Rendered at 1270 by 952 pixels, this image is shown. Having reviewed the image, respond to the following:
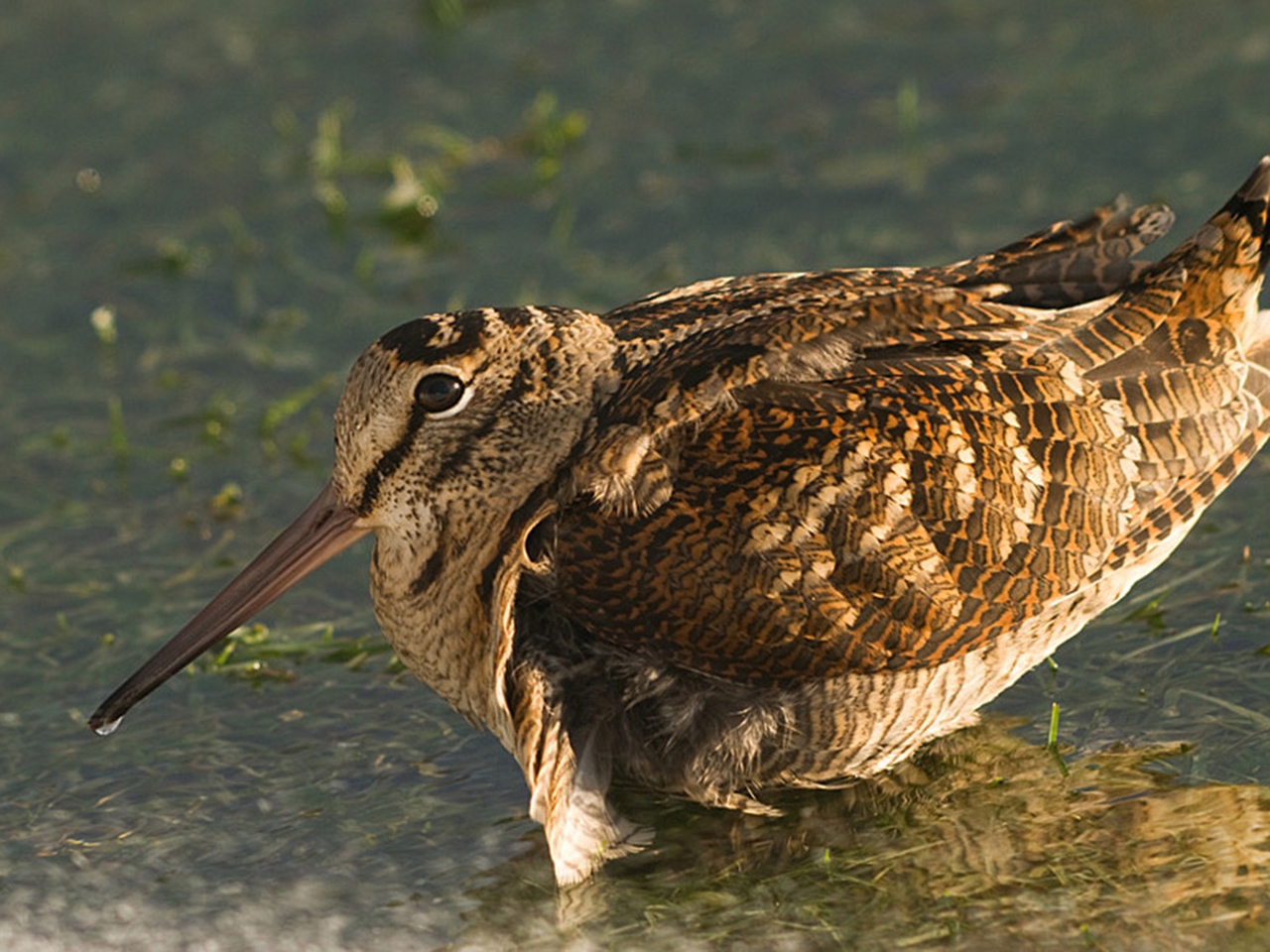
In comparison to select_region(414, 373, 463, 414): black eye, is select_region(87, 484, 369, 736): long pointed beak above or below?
below

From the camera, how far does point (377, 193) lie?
7.80m

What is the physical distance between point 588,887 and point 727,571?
→ 2.50 feet

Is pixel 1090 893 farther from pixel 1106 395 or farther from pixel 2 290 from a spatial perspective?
pixel 2 290

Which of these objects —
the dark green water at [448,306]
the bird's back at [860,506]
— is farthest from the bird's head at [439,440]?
the dark green water at [448,306]

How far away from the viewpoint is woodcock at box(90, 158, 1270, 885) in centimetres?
435

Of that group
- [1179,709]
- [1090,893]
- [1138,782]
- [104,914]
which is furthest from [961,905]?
[104,914]

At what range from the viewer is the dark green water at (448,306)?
14.7ft

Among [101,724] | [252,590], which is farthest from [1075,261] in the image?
[101,724]

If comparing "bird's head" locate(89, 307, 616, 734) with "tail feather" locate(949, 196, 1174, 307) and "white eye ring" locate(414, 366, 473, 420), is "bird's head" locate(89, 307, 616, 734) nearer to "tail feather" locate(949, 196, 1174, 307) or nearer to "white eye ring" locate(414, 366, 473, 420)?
"white eye ring" locate(414, 366, 473, 420)

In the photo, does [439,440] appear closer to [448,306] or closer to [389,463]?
[389,463]

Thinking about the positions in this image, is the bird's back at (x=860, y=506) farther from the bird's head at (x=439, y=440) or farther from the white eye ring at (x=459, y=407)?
the white eye ring at (x=459, y=407)

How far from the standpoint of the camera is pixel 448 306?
6.93 m

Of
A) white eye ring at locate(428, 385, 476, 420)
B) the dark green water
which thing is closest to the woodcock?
white eye ring at locate(428, 385, 476, 420)

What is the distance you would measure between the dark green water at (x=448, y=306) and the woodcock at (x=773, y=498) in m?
0.27
